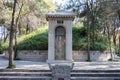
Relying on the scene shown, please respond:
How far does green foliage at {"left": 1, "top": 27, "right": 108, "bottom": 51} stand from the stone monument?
5325 millimetres

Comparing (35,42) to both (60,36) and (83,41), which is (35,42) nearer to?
(83,41)

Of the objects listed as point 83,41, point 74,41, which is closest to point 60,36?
point 74,41

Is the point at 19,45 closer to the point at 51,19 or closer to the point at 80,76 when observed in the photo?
the point at 51,19

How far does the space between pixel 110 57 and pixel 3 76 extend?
55.6 feet

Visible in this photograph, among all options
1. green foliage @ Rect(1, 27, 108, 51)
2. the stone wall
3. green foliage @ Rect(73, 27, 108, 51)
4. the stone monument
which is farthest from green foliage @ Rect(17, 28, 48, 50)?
the stone monument

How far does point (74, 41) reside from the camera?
24.9 metres

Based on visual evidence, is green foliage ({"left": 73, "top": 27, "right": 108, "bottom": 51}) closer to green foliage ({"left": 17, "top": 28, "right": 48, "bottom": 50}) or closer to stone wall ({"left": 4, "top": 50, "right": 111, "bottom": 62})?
stone wall ({"left": 4, "top": 50, "right": 111, "bottom": 62})

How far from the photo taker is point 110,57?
86.0ft

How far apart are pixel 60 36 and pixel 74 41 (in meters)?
5.91

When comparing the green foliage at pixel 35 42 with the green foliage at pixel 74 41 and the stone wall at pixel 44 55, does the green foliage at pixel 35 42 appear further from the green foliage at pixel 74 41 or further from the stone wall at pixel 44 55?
the stone wall at pixel 44 55

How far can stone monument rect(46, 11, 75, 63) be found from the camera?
61.3ft

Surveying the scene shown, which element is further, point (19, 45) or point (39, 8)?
point (19, 45)

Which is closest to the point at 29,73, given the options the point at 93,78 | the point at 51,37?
the point at 93,78

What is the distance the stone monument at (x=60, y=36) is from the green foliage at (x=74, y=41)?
5.32m
